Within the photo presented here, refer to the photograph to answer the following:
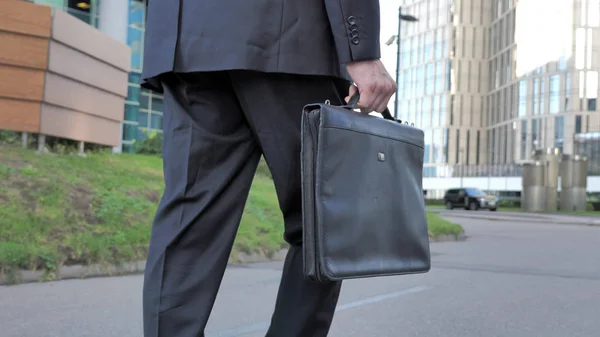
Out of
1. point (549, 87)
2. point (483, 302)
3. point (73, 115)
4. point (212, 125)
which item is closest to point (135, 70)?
point (73, 115)

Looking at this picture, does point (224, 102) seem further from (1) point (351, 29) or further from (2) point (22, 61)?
(2) point (22, 61)

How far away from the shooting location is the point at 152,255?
199cm

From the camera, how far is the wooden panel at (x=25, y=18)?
9.95 metres

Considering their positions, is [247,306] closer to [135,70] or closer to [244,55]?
[244,55]

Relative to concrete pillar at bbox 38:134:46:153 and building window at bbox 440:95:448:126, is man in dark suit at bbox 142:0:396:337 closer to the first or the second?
concrete pillar at bbox 38:134:46:153

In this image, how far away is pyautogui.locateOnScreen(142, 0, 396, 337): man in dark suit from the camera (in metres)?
1.94

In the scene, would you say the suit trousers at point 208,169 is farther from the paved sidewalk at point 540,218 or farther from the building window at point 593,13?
the building window at point 593,13

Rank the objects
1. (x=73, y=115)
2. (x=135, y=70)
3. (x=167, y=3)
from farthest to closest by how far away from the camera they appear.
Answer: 1. (x=135, y=70)
2. (x=73, y=115)
3. (x=167, y=3)

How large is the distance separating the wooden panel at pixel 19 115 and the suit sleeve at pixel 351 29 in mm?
9154

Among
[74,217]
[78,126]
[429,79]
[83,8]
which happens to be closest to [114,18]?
[83,8]

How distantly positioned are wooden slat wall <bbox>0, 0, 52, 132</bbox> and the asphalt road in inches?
218

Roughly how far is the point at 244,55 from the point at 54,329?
1964 mm

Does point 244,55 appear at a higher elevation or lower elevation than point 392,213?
higher

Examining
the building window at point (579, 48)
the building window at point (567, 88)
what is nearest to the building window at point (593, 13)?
the building window at point (579, 48)
